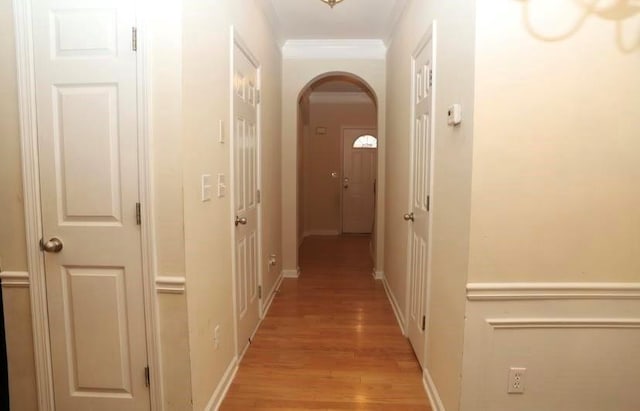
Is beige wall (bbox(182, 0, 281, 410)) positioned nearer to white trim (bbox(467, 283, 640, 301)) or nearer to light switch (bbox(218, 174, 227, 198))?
light switch (bbox(218, 174, 227, 198))

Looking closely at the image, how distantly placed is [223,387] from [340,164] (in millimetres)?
5576

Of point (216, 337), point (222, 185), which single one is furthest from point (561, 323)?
point (222, 185)

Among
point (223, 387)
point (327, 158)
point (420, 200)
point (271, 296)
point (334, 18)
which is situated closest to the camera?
point (223, 387)

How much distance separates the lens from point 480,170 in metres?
1.53

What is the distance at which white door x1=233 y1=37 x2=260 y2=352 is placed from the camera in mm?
2438

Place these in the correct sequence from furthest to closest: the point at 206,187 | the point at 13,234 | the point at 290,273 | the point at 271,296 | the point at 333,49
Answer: the point at 290,273 < the point at 333,49 < the point at 271,296 < the point at 206,187 < the point at 13,234

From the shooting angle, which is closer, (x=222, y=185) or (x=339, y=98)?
(x=222, y=185)

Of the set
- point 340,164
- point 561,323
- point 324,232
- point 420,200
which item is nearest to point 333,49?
point 420,200

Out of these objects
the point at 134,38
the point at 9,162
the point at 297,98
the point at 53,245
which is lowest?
the point at 53,245

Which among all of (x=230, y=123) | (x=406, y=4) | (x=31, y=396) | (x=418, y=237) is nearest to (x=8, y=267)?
(x=31, y=396)

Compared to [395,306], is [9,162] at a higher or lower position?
higher

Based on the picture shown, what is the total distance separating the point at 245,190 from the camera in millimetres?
2672

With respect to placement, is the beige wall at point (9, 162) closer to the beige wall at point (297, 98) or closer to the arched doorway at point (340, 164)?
the beige wall at point (297, 98)

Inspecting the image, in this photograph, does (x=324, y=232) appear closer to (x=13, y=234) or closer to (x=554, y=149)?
(x=13, y=234)
